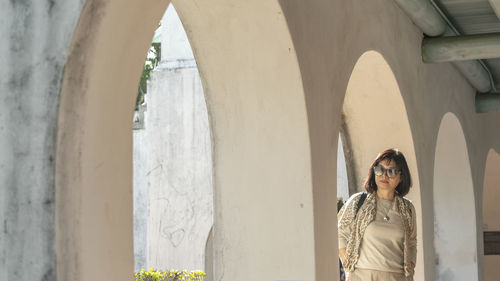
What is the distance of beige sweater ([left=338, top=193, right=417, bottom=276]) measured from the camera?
521 centimetres

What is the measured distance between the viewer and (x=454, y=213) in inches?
405

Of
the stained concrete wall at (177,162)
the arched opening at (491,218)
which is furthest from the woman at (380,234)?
the arched opening at (491,218)

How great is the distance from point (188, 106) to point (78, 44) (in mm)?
10407

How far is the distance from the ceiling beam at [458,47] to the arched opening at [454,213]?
91.4 inches

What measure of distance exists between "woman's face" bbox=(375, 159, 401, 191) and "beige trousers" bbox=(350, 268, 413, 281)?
561 millimetres

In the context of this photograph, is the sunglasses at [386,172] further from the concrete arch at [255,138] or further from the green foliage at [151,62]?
the green foliage at [151,62]

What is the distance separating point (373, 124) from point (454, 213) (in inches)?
154

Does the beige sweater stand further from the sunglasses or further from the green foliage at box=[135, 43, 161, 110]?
the green foliage at box=[135, 43, 161, 110]

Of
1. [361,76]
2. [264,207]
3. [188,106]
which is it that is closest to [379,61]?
[361,76]

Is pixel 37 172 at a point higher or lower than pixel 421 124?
lower

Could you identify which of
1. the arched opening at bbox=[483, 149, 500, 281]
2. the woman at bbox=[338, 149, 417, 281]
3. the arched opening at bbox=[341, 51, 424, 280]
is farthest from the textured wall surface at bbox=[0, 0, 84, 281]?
the arched opening at bbox=[483, 149, 500, 281]

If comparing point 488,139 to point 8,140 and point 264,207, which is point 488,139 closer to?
point 264,207

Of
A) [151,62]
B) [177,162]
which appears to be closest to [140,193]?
[177,162]

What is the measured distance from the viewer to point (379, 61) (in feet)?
20.2
